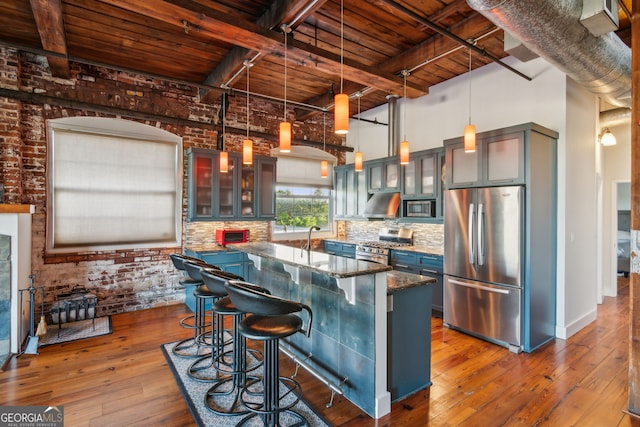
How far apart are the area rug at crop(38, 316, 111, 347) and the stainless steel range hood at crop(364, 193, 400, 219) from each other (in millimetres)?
4236

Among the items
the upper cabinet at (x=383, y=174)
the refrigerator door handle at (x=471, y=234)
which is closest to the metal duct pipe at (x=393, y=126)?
the upper cabinet at (x=383, y=174)

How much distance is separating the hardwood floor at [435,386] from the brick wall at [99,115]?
110 centimetres

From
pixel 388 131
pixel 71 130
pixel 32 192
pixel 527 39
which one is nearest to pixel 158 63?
pixel 71 130

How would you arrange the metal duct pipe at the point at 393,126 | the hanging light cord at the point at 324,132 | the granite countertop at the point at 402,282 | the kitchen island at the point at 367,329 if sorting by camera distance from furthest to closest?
the hanging light cord at the point at 324,132 → the metal duct pipe at the point at 393,126 → the granite countertop at the point at 402,282 → the kitchen island at the point at 367,329

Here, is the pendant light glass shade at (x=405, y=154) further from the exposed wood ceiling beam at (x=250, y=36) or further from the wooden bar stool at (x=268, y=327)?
the wooden bar stool at (x=268, y=327)

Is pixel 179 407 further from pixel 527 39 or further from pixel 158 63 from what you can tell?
pixel 158 63

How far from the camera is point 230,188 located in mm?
5492

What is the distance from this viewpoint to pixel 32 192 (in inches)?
166

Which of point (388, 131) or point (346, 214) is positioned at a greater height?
point (388, 131)

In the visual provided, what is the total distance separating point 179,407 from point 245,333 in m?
1.07

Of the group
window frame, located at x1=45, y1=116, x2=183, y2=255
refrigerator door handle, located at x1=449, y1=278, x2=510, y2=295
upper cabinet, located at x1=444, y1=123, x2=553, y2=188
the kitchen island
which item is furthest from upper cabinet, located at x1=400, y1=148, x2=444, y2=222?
window frame, located at x1=45, y1=116, x2=183, y2=255

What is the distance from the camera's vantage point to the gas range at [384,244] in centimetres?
543

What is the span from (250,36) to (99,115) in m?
2.85

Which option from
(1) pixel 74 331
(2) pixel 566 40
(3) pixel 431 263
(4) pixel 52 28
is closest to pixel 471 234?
Result: (3) pixel 431 263
